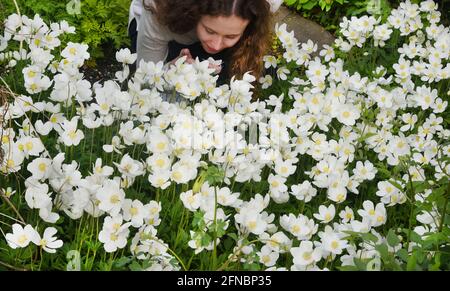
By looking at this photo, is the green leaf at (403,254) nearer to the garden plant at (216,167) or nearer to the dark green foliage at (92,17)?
the garden plant at (216,167)

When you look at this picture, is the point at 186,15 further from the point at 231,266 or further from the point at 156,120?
the point at 231,266

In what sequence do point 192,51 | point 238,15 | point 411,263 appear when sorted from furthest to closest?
1. point 192,51
2. point 238,15
3. point 411,263

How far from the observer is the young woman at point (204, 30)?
2.65 meters

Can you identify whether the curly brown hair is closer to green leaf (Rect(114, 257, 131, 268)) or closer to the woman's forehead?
the woman's forehead

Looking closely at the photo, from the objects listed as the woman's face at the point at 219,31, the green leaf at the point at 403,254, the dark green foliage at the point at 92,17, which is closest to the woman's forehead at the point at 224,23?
the woman's face at the point at 219,31

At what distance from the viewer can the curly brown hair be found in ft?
8.64

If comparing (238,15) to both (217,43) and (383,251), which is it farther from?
(383,251)

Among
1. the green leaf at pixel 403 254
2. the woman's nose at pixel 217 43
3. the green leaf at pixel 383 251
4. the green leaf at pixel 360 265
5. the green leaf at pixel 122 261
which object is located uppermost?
the woman's nose at pixel 217 43

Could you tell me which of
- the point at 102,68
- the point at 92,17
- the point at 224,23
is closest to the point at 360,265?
the point at 224,23

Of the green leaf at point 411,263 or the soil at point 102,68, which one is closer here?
the green leaf at point 411,263

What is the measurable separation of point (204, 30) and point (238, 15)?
15 centimetres

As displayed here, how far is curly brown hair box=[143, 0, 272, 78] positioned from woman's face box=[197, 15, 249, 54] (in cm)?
2

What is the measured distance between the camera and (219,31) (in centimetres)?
269

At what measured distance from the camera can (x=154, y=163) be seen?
2014mm
